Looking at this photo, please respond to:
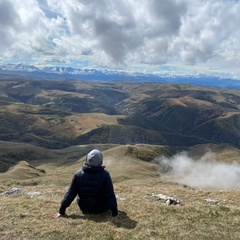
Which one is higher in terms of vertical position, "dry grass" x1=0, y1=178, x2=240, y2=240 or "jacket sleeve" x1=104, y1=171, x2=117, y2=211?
"jacket sleeve" x1=104, y1=171, x2=117, y2=211

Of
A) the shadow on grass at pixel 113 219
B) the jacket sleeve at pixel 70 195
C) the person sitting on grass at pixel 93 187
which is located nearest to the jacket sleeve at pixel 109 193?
the person sitting on grass at pixel 93 187

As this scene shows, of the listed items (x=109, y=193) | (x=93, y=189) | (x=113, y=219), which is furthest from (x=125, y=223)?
(x=93, y=189)

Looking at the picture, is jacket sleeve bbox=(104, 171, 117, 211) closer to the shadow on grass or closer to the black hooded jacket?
the black hooded jacket

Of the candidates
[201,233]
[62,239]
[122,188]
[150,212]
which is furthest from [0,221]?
[122,188]

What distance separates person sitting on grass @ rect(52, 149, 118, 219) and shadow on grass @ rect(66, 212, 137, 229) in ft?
1.39

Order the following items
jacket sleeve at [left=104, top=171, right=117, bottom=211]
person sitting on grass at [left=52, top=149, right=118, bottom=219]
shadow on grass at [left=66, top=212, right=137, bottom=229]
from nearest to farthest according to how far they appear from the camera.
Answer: shadow on grass at [left=66, top=212, right=137, bottom=229]
person sitting on grass at [left=52, top=149, right=118, bottom=219]
jacket sleeve at [left=104, top=171, right=117, bottom=211]

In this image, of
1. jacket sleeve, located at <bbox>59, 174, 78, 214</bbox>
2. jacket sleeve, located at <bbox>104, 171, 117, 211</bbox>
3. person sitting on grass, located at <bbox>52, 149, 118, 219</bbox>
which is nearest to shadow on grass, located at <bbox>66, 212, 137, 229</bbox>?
person sitting on grass, located at <bbox>52, 149, 118, 219</bbox>

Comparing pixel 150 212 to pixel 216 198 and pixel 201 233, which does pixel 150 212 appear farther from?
pixel 216 198

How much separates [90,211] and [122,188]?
16329 millimetres

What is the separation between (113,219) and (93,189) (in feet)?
7.21

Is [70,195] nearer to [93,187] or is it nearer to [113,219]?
[93,187]

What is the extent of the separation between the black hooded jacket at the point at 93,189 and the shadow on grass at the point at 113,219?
1.44 feet

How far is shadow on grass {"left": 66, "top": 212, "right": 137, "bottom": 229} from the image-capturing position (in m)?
18.3

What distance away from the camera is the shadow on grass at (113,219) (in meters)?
18.3
